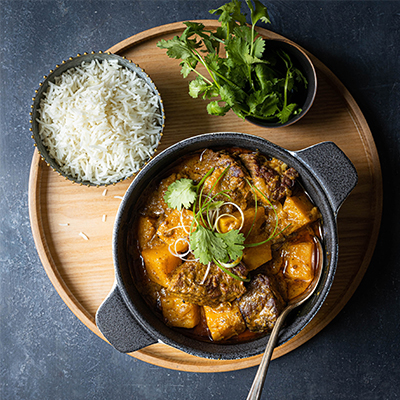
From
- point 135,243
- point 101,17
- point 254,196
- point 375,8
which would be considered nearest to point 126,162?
point 135,243

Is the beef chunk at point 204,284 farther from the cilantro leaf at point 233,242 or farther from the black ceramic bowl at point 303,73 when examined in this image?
the black ceramic bowl at point 303,73

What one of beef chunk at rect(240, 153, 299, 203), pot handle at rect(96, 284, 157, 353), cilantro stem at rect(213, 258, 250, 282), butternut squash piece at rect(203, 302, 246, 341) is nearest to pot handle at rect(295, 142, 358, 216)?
beef chunk at rect(240, 153, 299, 203)

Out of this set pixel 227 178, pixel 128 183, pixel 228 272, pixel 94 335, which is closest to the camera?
pixel 228 272

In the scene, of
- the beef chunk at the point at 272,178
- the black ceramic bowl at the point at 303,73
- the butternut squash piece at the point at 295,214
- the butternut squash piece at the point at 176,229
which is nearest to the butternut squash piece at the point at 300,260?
the butternut squash piece at the point at 295,214

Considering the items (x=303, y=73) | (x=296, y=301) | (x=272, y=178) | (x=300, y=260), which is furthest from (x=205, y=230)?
(x=303, y=73)

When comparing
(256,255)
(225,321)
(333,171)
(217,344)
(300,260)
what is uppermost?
(333,171)

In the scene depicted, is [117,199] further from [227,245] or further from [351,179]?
[351,179]

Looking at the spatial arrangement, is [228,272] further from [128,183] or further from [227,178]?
[128,183]
